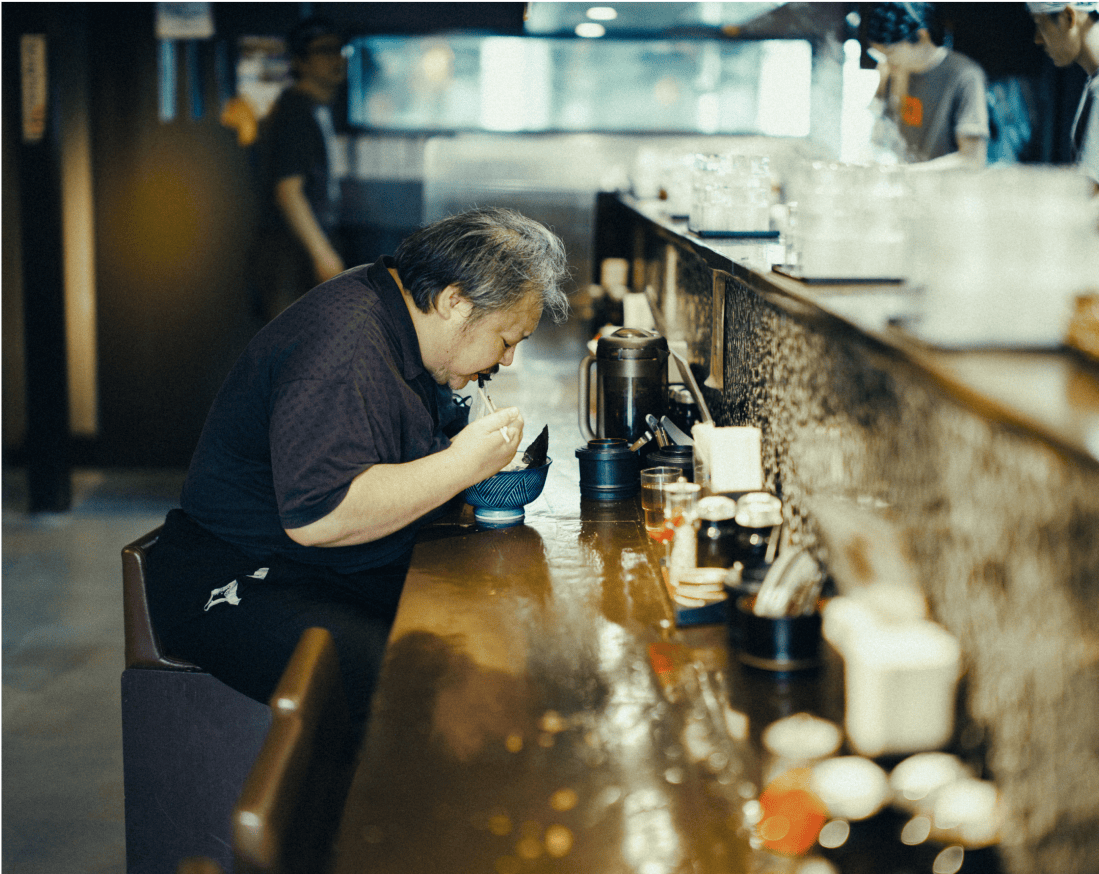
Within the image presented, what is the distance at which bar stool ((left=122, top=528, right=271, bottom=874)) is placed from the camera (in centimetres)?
189

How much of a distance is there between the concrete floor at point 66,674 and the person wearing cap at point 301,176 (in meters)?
1.20

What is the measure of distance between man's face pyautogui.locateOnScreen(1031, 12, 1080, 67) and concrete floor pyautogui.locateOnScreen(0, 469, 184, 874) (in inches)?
127

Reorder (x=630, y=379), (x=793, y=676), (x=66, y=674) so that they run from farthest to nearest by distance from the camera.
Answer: (x=66, y=674), (x=630, y=379), (x=793, y=676)

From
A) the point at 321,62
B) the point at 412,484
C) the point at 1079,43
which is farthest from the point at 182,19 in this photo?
the point at 412,484

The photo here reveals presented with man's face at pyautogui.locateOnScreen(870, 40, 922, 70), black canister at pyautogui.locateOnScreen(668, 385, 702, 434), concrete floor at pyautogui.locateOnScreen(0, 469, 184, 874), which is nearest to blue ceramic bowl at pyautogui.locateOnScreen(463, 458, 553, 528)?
black canister at pyautogui.locateOnScreen(668, 385, 702, 434)

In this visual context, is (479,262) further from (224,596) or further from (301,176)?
(301,176)

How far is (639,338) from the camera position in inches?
85.5

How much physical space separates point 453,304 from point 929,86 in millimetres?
2858

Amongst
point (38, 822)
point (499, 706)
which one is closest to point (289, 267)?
point (38, 822)

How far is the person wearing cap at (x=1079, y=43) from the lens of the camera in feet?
9.25

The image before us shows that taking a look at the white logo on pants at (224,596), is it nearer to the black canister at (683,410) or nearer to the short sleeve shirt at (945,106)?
the black canister at (683,410)

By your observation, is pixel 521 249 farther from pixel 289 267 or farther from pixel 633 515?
pixel 289 267

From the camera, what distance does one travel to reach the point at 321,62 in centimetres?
467

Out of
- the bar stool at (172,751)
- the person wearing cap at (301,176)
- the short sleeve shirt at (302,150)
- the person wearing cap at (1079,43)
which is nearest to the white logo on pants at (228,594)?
the bar stool at (172,751)
